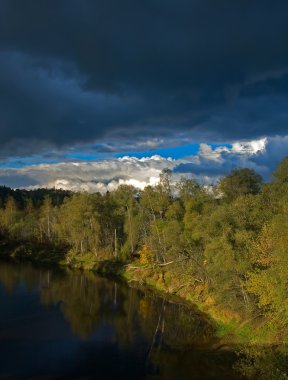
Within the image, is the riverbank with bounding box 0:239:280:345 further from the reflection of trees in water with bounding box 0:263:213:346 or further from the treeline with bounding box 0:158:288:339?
the reflection of trees in water with bounding box 0:263:213:346

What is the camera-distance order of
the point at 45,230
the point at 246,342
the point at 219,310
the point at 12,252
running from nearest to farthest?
the point at 246,342, the point at 219,310, the point at 12,252, the point at 45,230

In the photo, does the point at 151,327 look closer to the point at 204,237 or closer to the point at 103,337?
the point at 103,337

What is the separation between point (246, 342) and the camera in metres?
51.3

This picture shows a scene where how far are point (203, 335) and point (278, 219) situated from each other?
2119 cm

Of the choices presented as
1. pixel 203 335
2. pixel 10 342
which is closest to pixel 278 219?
pixel 203 335

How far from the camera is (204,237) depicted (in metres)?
65.6

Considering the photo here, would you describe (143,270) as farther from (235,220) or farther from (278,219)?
(278,219)

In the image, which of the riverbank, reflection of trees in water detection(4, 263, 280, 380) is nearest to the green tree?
the riverbank

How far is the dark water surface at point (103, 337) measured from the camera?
145 feet

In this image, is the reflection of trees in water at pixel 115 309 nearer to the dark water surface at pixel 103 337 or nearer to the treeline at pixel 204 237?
the dark water surface at pixel 103 337

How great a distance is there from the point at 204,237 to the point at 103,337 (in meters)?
22.1

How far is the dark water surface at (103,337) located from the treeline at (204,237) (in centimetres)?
699

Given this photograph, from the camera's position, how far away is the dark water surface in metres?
44.3

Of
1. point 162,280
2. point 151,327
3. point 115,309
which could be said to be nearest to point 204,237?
point 151,327
